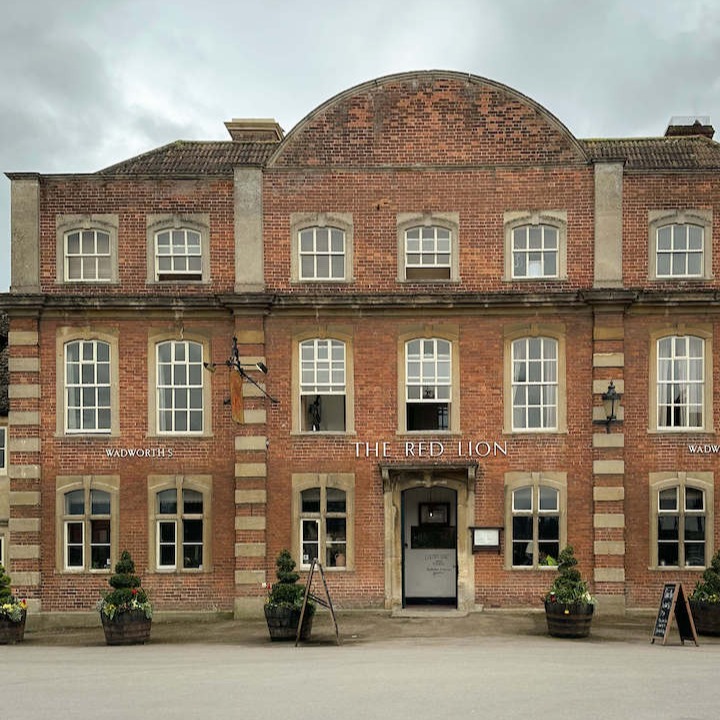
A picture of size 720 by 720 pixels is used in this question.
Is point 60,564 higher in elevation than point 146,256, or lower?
lower

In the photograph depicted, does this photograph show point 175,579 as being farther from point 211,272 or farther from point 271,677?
point 271,677

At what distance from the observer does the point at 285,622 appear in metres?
→ 20.5

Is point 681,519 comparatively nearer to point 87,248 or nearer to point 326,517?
point 326,517

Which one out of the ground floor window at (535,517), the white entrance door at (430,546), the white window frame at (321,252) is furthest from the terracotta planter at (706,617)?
the white window frame at (321,252)

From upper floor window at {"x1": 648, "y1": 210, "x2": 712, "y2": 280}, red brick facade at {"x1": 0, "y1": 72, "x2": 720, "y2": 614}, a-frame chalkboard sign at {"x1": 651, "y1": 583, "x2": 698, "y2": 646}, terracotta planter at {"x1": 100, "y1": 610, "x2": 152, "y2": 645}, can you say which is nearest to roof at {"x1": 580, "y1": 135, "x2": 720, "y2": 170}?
upper floor window at {"x1": 648, "y1": 210, "x2": 712, "y2": 280}

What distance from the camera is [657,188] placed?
2383 cm

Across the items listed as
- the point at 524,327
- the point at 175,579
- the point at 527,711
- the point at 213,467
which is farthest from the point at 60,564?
the point at 527,711

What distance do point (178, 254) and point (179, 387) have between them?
10.00 feet

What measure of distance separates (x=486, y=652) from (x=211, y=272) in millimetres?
10695

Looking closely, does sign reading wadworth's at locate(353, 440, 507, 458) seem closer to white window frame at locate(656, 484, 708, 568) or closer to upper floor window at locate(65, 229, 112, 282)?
white window frame at locate(656, 484, 708, 568)

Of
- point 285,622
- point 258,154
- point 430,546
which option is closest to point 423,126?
point 258,154

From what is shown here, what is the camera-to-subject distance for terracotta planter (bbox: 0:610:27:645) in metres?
20.9

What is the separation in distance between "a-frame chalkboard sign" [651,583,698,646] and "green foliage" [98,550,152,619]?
9.85 meters

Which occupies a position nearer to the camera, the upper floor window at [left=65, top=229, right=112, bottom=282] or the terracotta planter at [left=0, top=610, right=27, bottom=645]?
the terracotta planter at [left=0, top=610, right=27, bottom=645]
